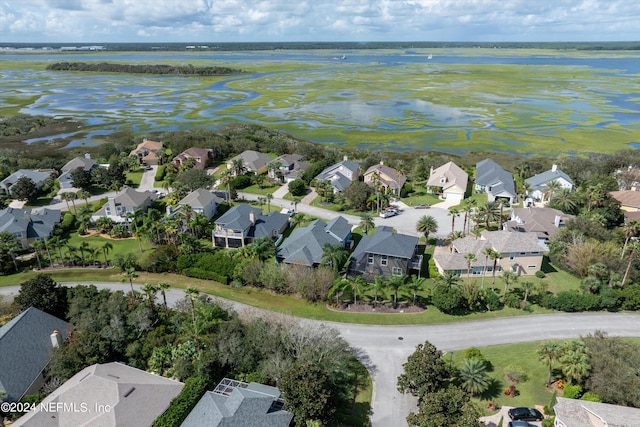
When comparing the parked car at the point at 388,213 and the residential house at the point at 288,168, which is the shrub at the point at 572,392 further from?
the residential house at the point at 288,168

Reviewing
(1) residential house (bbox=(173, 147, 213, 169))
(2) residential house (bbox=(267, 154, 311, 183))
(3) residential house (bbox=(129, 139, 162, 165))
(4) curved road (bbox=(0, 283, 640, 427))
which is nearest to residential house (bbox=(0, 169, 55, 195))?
(3) residential house (bbox=(129, 139, 162, 165))

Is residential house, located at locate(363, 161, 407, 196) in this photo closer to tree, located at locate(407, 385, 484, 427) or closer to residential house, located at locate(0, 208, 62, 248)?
tree, located at locate(407, 385, 484, 427)

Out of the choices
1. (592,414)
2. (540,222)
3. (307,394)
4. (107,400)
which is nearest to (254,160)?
A: (540,222)

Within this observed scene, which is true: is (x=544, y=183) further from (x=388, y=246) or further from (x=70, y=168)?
(x=70, y=168)

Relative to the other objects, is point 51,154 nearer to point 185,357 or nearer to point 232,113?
point 232,113

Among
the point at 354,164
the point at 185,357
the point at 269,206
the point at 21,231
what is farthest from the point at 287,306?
the point at 354,164

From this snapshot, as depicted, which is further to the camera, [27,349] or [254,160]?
[254,160]
